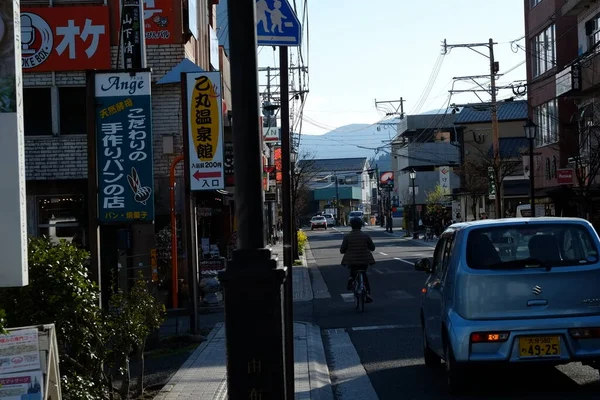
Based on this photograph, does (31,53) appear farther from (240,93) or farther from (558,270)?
(240,93)

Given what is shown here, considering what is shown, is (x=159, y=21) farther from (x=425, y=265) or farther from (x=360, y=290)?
(x=425, y=265)

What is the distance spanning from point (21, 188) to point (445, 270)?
525 centimetres

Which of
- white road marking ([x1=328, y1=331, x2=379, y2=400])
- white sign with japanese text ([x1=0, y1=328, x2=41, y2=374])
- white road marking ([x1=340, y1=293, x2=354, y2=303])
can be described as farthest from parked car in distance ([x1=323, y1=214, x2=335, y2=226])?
white sign with japanese text ([x1=0, y1=328, x2=41, y2=374])

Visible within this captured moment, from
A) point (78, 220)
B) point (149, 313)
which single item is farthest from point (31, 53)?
point (149, 313)

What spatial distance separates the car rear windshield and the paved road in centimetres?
137

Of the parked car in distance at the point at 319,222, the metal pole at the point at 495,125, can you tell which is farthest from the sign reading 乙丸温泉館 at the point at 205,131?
the parked car in distance at the point at 319,222

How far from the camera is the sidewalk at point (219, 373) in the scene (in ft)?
31.0

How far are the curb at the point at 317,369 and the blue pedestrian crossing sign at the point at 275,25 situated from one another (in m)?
3.77

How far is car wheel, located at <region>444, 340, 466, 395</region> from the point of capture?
8.79 m

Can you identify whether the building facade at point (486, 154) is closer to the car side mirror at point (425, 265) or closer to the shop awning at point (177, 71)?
the shop awning at point (177, 71)

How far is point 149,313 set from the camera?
9281mm

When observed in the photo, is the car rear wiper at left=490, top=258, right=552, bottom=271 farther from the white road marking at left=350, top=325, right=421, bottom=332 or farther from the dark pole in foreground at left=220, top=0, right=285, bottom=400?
the white road marking at left=350, top=325, right=421, bottom=332

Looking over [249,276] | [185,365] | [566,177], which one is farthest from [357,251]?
[566,177]

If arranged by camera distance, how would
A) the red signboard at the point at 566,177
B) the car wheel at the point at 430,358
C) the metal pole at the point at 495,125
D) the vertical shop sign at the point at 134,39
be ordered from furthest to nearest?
the metal pole at the point at 495,125 < the red signboard at the point at 566,177 < the vertical shop sign at the point at 134,39 < the car wheel at the point at 430,358
